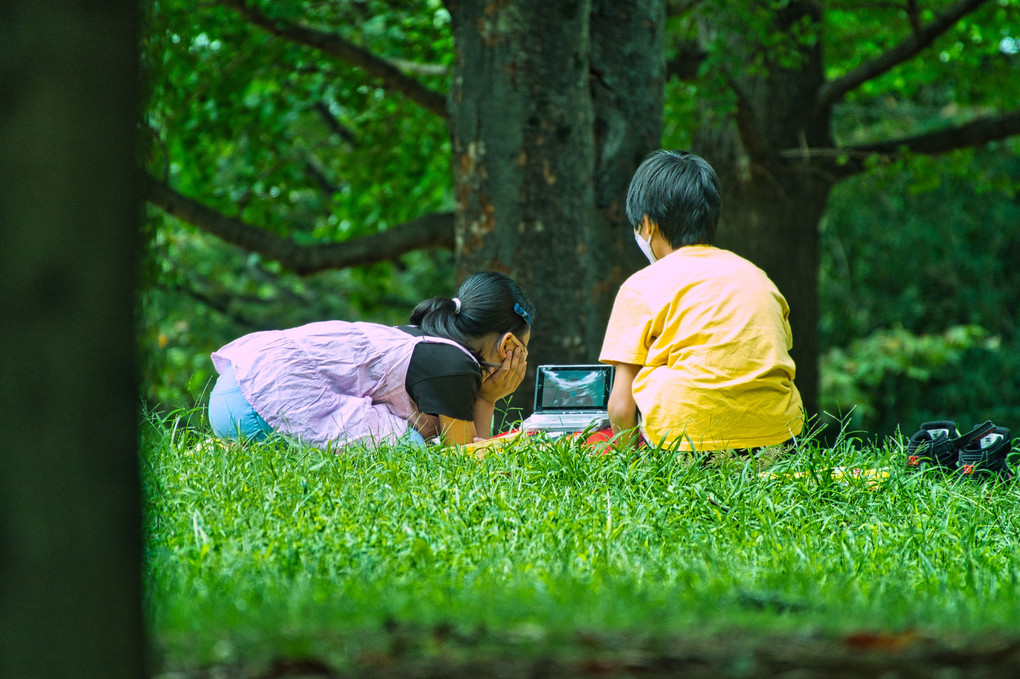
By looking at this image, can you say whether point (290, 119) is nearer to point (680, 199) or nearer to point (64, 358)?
point (680, 199)

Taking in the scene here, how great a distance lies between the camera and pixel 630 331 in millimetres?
4191

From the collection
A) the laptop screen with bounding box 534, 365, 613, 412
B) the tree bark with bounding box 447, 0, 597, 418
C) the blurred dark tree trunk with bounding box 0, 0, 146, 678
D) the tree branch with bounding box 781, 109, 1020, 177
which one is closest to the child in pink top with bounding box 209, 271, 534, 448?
the laptop screen with bounding box 534, 365, 613, 412

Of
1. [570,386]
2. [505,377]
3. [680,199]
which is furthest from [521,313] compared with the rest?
[680,199]

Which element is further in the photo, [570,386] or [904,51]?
[904,51]

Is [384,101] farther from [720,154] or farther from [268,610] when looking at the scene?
[268,610]

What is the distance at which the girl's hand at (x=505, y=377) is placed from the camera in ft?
15.6

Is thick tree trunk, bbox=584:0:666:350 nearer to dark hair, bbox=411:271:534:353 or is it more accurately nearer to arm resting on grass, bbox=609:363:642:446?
dark hair, bbox=411:271:534:353

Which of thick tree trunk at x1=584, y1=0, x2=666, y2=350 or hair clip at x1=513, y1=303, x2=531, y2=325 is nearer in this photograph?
hair clip at x1=513, y1=303, x2=531, y2=325

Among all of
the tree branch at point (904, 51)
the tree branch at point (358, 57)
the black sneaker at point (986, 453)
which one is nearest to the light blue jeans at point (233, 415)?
the black sneaker at point (986, 453)

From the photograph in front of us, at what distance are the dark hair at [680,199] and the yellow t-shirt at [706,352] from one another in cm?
19

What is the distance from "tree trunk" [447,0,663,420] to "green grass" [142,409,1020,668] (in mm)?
2041

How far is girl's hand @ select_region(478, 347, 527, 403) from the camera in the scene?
188 inches

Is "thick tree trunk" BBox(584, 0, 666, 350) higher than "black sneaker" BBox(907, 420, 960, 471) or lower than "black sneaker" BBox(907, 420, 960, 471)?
higher

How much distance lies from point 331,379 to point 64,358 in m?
3.05
